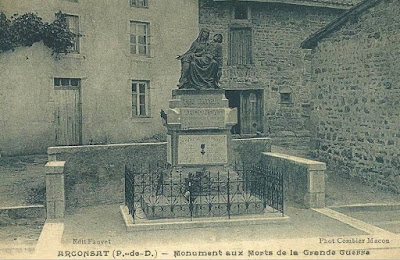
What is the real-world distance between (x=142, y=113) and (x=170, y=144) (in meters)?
8.75

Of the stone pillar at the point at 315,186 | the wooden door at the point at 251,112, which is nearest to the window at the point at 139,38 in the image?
the wooden door at the point at 251,112

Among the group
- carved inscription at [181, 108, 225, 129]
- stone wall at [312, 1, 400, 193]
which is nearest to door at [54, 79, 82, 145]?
stone wall at [312, 1, 400, 193]

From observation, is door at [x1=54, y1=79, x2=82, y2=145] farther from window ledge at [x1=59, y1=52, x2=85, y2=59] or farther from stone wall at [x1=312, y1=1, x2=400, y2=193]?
stone wall at [x1=312, y1=1, x2=400, y2=193]

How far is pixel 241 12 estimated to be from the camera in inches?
817

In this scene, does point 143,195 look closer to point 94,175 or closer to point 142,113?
point 94,175

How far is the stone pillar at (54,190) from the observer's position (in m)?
10.3

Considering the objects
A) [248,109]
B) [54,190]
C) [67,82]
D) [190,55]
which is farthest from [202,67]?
[248,109]

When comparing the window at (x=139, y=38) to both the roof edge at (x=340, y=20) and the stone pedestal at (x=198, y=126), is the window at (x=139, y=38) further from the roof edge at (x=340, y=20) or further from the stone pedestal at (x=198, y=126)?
the stone pedestal at (x=198, y=126)

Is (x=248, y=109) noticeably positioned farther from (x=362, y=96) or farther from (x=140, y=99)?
(x=362, y=96)

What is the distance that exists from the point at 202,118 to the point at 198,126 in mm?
179

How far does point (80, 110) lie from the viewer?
1795cm

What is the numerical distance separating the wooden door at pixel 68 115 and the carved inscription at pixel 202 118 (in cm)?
834

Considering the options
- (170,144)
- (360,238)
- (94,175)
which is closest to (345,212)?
(360,238)

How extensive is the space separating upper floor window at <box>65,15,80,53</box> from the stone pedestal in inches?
326
